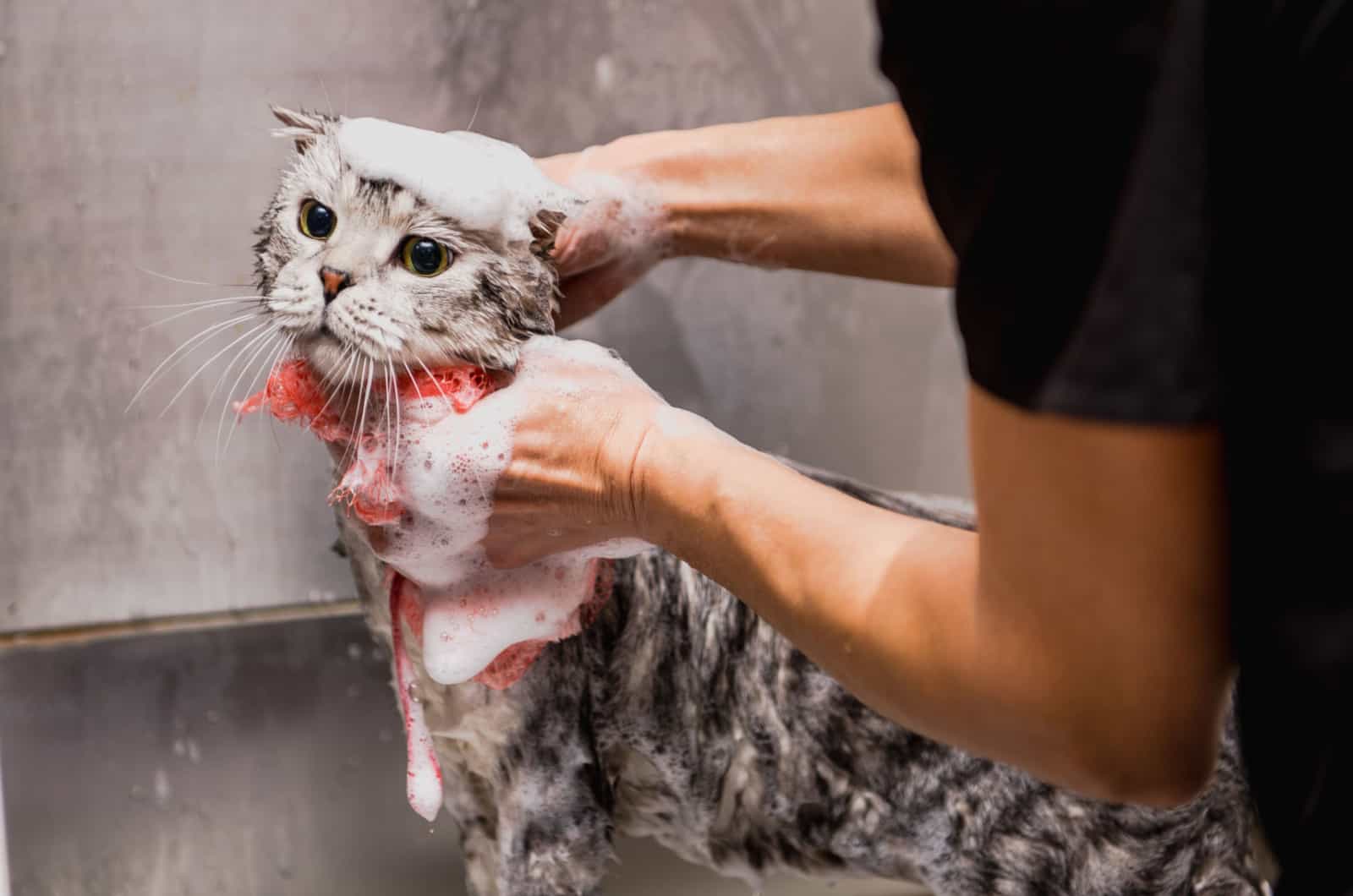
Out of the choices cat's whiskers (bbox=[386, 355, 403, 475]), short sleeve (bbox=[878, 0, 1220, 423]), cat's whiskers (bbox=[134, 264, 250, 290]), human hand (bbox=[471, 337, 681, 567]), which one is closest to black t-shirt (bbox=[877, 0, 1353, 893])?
short sleeve (bbox=[878, 0, 1220, 423])

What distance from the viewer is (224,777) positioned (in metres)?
1.48

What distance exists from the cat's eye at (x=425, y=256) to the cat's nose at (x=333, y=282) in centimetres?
5

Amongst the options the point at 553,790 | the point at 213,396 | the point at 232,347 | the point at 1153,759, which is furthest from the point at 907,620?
the point at 213,396

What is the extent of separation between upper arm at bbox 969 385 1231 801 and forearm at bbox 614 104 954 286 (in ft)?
2.16

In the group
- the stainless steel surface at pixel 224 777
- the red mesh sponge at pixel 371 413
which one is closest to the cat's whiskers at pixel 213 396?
the stainless steel surface at pixel 224 777

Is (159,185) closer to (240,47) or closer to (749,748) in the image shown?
(240,47)

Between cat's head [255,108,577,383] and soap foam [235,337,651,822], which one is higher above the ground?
cat's head [255,108,577,383]

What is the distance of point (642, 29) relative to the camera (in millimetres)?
1451

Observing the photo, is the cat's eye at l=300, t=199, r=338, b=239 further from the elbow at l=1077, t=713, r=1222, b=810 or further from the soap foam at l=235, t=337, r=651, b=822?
the elbow at l=1077, t=713, r=1222, b=810

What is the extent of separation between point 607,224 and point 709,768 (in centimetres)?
53

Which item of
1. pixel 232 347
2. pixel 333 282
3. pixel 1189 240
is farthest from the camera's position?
pixel 232 347

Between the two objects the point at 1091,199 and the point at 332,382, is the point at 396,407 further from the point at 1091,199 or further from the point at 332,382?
the point at 1091,199

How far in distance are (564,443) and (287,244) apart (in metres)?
0.26

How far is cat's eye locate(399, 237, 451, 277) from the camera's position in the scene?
0.93m
